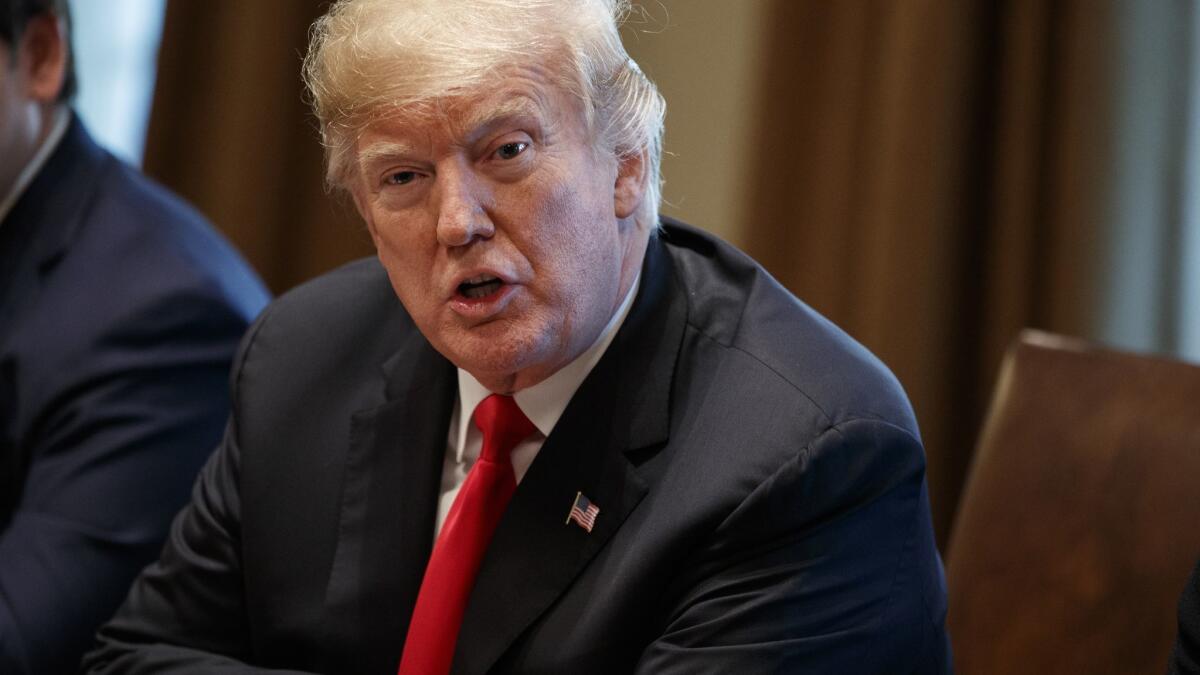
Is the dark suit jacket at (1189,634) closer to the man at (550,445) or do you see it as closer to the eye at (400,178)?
the man at (550,445)

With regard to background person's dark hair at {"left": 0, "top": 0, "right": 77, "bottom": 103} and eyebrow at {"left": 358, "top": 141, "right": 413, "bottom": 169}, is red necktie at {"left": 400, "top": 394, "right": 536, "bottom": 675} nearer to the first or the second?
eyebrow at {"left": 358, "top": 141, "right": 413, "bottom": 169}

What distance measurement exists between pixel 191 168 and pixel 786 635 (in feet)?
8.90

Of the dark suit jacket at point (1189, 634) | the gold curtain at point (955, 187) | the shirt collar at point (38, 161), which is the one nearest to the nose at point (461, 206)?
the dark suit jacket at point (1189, 634)

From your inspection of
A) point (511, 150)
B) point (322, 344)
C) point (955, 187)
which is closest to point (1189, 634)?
point (511, 150)

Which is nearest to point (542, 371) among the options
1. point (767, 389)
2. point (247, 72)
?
point (767, 389)

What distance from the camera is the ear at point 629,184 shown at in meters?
1.61

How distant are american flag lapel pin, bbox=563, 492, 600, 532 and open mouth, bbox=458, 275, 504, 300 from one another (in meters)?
0.26

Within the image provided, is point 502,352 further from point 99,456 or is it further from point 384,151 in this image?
point 99,456

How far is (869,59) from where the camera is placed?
2773 millimetres

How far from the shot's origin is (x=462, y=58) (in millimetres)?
1462

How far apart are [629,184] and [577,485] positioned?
1.21 feet

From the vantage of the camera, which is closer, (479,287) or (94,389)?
(479,287)

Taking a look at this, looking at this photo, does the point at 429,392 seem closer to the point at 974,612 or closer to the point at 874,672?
the point at 874,672

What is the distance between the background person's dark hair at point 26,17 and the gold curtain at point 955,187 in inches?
59.7
